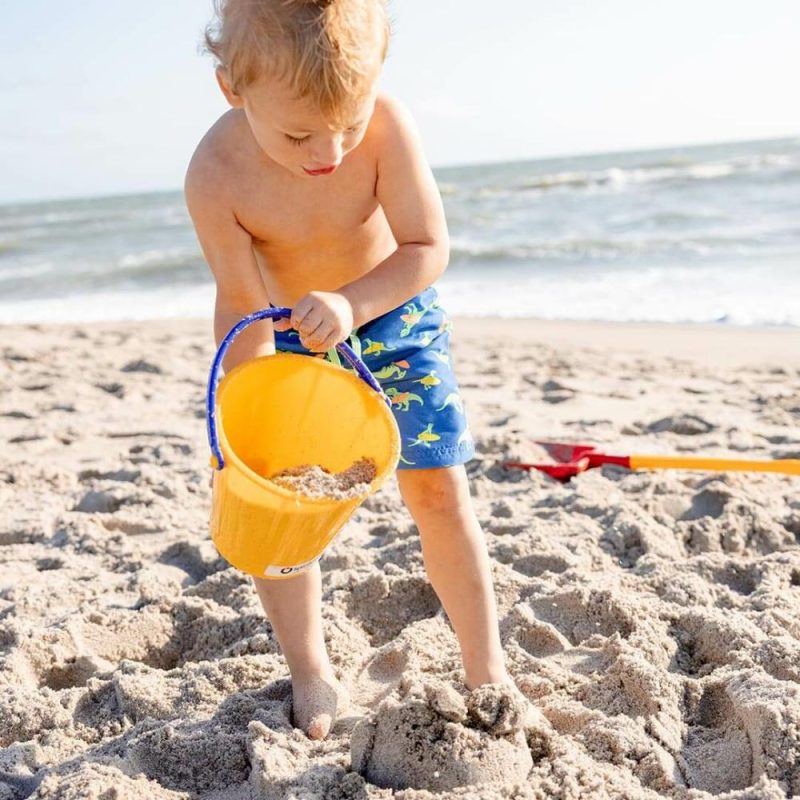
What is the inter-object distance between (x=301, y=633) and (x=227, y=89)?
39.3 inches

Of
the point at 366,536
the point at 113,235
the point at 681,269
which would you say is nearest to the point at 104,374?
the point at 366,536

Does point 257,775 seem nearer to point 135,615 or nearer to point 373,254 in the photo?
point 135,615

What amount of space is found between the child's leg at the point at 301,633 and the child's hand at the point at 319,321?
1.78 feet

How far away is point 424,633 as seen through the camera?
2.11 m

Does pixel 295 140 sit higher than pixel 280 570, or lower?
higher

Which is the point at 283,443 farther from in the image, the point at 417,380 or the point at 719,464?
the point at 719,464

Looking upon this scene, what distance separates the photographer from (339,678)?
2.02 metres

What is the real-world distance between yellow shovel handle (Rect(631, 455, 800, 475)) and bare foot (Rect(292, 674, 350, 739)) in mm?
1409

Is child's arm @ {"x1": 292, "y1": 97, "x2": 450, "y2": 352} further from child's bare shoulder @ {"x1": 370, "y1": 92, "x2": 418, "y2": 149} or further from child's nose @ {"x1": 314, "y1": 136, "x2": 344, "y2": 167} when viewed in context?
child's nose @ {"x1": 314, "y1": 136, "x2": 344, "y2": 167}

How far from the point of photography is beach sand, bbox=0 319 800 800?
5.30 ft

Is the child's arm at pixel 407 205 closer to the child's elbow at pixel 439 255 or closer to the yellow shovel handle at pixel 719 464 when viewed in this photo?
the child's elbow at pixel 439 255

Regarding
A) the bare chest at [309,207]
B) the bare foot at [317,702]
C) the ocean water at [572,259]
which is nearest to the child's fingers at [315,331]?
the bare chest at [309,207]

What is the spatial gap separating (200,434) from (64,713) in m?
Answer: 2.01

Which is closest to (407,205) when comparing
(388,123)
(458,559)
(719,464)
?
(388,123)
